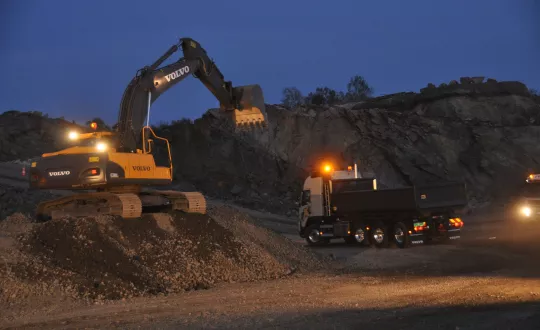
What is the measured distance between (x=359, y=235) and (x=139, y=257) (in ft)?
40.7

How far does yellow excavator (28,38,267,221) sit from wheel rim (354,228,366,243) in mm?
8104

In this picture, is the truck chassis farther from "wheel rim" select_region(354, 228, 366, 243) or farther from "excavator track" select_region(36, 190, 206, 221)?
"excavator track" select_region(36, 190, 206, 221)

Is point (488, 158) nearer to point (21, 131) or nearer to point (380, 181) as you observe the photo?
point (380, 181)

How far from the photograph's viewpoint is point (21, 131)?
184ft

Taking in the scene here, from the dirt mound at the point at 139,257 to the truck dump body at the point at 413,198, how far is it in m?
5.74

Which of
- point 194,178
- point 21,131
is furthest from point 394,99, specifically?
point 21,131

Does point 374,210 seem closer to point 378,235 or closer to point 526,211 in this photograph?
point 378,235

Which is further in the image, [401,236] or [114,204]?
[401,236]

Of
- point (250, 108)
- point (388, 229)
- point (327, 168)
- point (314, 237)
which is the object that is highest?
point (250, 108)

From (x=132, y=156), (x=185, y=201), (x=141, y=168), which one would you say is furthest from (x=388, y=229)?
(x=132, y=156)

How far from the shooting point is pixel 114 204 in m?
15.9

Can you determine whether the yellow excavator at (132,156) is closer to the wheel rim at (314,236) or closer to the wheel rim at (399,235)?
the wheel rim at (399,235)

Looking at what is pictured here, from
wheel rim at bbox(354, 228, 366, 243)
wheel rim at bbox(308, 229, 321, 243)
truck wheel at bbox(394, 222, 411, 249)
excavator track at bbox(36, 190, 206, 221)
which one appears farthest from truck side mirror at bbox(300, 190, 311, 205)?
excavator track at bbox(36, 190, 206, 221)

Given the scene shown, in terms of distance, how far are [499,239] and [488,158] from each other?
2634cm
